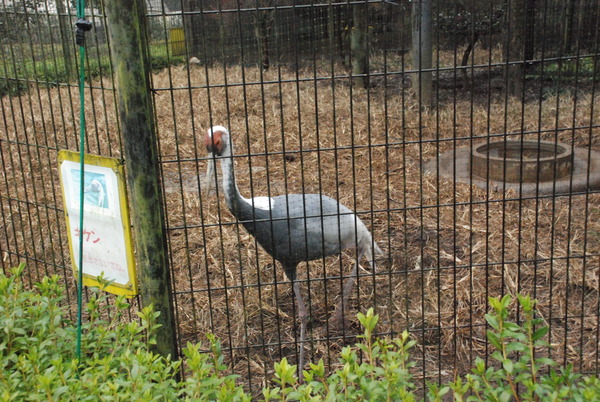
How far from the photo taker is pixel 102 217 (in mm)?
3447

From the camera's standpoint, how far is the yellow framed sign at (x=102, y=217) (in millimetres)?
3365

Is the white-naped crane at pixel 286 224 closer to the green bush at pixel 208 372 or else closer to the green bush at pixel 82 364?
the green bush at pixel 82 364

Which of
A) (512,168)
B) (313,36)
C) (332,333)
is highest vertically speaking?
(313,36)

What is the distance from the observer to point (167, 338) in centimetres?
351

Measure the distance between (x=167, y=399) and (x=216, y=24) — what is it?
6.05 feet

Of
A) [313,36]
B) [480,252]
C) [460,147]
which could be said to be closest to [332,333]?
[480,252]

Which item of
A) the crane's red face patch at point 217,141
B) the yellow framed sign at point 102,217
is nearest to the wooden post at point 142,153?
the yellow framed sign at point 102,217

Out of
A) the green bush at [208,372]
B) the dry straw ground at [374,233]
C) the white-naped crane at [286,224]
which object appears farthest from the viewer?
the white-naped crane at [286,224]

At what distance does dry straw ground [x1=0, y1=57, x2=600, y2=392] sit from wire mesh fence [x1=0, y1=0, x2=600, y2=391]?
0.9 inches

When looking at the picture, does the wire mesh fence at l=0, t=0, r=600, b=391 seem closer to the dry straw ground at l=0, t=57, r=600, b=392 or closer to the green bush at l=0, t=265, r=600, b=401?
the dry straw ground at l=0, t=57, r=600, b=392

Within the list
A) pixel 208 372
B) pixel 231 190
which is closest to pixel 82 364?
pixel 208 372

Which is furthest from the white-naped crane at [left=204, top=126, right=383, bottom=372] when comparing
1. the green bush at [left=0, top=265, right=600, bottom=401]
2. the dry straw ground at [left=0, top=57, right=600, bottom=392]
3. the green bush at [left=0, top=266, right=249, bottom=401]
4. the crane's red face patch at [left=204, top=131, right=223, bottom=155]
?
the green bush at [left=0, top=265, right=600, bottom=401]

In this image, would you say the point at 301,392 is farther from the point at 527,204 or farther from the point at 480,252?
the point at 527,204

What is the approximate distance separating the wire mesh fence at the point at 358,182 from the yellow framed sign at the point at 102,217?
6.5 inches
